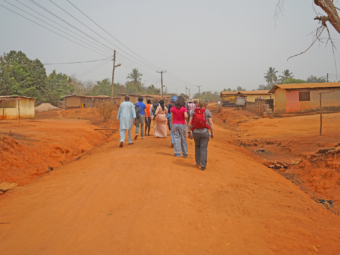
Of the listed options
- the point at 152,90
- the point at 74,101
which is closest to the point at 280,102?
the point at 74,101

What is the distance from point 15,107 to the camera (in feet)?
91.5

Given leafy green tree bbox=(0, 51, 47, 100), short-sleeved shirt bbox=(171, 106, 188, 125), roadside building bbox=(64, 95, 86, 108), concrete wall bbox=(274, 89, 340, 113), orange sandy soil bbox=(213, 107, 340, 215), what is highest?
leafy green tree bbox=(0, 51, 47, 100)

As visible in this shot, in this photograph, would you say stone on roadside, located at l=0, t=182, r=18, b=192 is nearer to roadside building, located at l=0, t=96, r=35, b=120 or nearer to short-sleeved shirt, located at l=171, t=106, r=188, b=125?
short-sleeved shirt, located at l=171, t=106, r=188, b=125

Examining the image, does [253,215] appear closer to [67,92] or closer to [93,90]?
[67,92]

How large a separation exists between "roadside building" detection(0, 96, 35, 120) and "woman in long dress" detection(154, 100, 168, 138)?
18.5 metres

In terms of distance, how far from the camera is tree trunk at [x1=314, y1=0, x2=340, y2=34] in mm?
7213

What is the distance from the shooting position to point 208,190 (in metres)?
5.34

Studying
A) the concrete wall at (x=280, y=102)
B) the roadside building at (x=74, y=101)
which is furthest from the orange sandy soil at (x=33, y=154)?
the roadside building at (x=74, y=101)

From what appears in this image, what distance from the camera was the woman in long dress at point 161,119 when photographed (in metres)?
10.9

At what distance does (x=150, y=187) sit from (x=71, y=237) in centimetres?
191

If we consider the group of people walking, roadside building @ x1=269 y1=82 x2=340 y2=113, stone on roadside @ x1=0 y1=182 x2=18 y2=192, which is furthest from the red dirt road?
roadside building @ x1=269 y1=82 x2=340 y2=113

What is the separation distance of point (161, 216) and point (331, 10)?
717 cm

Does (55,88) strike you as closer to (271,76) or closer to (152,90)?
(152,90)

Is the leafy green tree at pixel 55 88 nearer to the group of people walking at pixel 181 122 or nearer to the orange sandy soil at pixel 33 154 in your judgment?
the orange sandy soil at pixel 33 154
